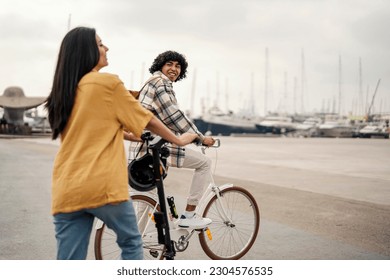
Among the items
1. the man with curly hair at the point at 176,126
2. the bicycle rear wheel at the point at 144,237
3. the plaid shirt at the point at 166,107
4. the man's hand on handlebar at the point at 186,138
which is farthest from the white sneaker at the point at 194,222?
the man's hand on handlebar at the point at 186,138

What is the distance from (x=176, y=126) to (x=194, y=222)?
87 cm

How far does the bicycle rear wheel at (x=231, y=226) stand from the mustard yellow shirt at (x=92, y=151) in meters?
2.02

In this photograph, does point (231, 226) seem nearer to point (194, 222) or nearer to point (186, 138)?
point (194, 222)

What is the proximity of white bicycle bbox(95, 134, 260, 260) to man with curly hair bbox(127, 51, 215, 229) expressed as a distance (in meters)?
0.09

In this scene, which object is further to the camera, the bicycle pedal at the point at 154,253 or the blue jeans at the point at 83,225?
the bicycle pedal at the point at 154,253

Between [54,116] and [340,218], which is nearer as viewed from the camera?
[54,116]

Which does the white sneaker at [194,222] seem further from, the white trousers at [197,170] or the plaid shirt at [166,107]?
the plaid shirt at [166,107]

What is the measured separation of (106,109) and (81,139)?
0.20 m

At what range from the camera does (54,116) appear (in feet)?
8.10

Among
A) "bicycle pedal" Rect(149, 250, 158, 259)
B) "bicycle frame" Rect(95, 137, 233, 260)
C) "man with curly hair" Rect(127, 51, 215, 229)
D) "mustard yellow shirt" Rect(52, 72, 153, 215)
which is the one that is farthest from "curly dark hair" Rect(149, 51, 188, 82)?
"mustard yellow shirt" Rect(52, 72, 153, 215)

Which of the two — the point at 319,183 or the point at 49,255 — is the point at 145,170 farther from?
the point at 319,183

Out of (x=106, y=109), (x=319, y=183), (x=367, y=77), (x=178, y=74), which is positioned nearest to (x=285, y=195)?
(x=319, y=183)

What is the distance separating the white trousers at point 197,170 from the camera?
4100mm

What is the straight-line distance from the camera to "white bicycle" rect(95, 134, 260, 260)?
11.8 ft
